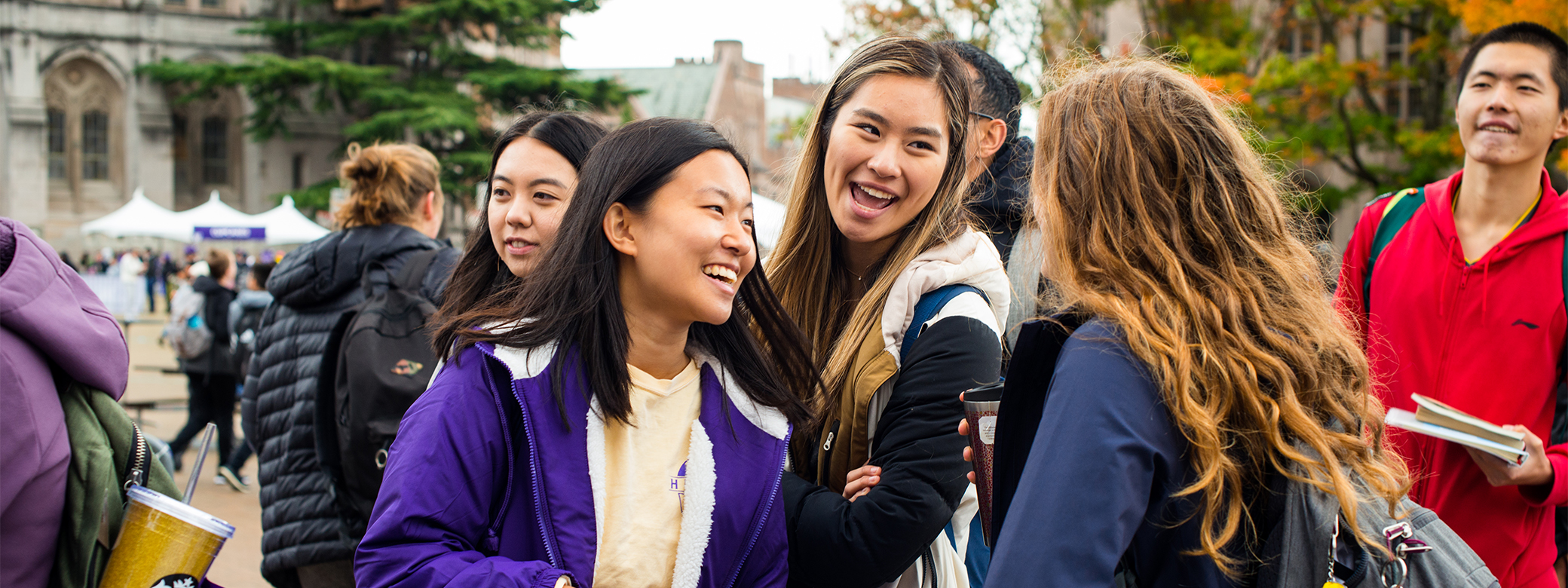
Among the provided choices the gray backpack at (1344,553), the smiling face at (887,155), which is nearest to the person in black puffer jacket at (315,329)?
the smiling face at (887,155)

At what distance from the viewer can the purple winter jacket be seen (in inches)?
86.7

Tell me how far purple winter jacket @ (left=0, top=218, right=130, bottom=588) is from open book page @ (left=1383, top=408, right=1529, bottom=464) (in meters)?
2.69

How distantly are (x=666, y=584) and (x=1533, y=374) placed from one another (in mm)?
2563

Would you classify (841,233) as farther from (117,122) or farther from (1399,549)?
(117,122)

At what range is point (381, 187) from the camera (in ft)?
13.3

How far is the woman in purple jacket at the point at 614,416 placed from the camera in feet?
5.84

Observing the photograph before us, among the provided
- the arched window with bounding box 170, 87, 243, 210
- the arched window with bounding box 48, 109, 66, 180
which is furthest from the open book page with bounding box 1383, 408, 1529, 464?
the arched window with bounding box 48, 109, 66, 180

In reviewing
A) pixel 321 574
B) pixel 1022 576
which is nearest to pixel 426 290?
pixel 321 574

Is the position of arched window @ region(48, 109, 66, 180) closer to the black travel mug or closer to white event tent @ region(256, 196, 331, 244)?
white event tent @ region(256, 196, 331, 244)

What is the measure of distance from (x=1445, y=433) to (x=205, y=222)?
23290 mm

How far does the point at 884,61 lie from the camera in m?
2.63

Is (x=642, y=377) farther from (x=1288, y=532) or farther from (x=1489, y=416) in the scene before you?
(x=1489, y=416)

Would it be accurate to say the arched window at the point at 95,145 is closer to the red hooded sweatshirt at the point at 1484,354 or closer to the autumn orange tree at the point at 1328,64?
the autumn orange tree at the point at 1328,64

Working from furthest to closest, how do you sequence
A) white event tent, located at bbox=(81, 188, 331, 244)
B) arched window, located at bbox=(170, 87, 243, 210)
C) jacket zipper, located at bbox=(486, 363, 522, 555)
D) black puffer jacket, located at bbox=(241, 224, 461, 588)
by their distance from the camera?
arched window, located at bbox=(170, 87, 243, 210)
white event tent, located at bbox=(81, 188, 331, 244)
black puffer jacket, located at bbox=(241, 224, 461, 588)
jacket zipper, located at bbox=(486, 363, 522, 555)
